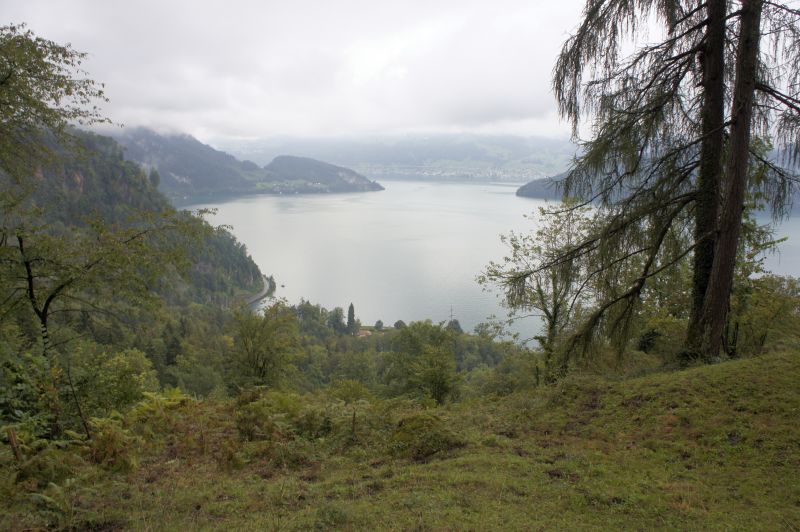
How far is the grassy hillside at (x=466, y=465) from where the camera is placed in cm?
292

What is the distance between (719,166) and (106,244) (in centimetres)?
764

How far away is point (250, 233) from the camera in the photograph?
11419 cm

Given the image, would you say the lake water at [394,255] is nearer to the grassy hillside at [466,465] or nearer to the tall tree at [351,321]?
the tall tree at [351,321]

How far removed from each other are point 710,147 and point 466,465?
14.4ft

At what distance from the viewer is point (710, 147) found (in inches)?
192

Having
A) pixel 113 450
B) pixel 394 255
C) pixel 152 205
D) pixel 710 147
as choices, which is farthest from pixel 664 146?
pixel 152 205

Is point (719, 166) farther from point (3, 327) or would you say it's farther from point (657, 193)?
point (3, 327)

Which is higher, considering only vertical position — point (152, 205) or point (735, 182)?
point (152, 205)

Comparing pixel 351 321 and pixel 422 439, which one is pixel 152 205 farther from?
pixel 422 439

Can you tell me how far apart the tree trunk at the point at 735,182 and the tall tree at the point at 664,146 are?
12mm

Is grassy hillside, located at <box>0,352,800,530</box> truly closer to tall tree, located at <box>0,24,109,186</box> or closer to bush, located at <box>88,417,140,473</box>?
bush, located at <box>88,417,140,473</box>

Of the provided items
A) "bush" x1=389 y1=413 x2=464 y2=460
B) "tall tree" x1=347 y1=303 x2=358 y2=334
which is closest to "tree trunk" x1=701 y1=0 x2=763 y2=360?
"bush" x1=389 y1=413 x2=464 y2=460

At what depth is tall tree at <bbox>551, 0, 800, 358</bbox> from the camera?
14.6 ft

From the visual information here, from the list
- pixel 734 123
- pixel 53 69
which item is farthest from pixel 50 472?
pixel 734 123
